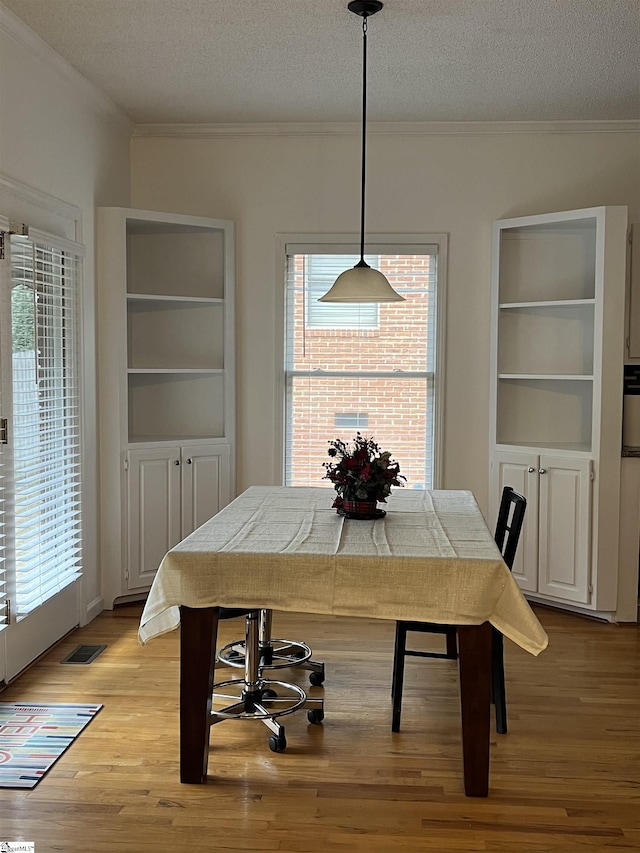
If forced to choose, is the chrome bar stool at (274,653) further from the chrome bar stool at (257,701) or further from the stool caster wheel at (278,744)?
the stool caster wheel at (278,744)

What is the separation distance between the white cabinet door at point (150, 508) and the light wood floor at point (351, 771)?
0.88 m

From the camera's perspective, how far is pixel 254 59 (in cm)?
419

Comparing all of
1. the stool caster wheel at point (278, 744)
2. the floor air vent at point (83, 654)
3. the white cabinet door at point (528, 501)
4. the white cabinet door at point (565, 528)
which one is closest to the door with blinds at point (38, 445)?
the floor air vent at point (83, 654)

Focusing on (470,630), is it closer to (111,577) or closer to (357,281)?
(357,281)

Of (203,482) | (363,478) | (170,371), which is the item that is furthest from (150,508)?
(363,478)

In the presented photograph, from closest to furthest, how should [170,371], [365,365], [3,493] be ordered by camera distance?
[3,493] < [170,371] < [365,365]

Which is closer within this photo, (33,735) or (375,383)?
(33,735)

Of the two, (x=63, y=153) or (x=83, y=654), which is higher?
(x=63, y=153)

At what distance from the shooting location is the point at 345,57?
13.7ft

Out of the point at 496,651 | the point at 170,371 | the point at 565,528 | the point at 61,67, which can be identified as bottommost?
the point at 496,651

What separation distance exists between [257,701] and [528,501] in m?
2.40

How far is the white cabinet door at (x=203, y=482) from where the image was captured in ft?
17.1

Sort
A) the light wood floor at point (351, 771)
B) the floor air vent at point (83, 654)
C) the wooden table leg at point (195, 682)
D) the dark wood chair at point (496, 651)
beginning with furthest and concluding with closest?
the floor air vent at point (83, 654)
the dark wood chair at point (496, 651)
the wooden table leg at point (195, 682)
the light wood floor at point (351, 771)

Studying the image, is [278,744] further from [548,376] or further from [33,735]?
[548,376]
